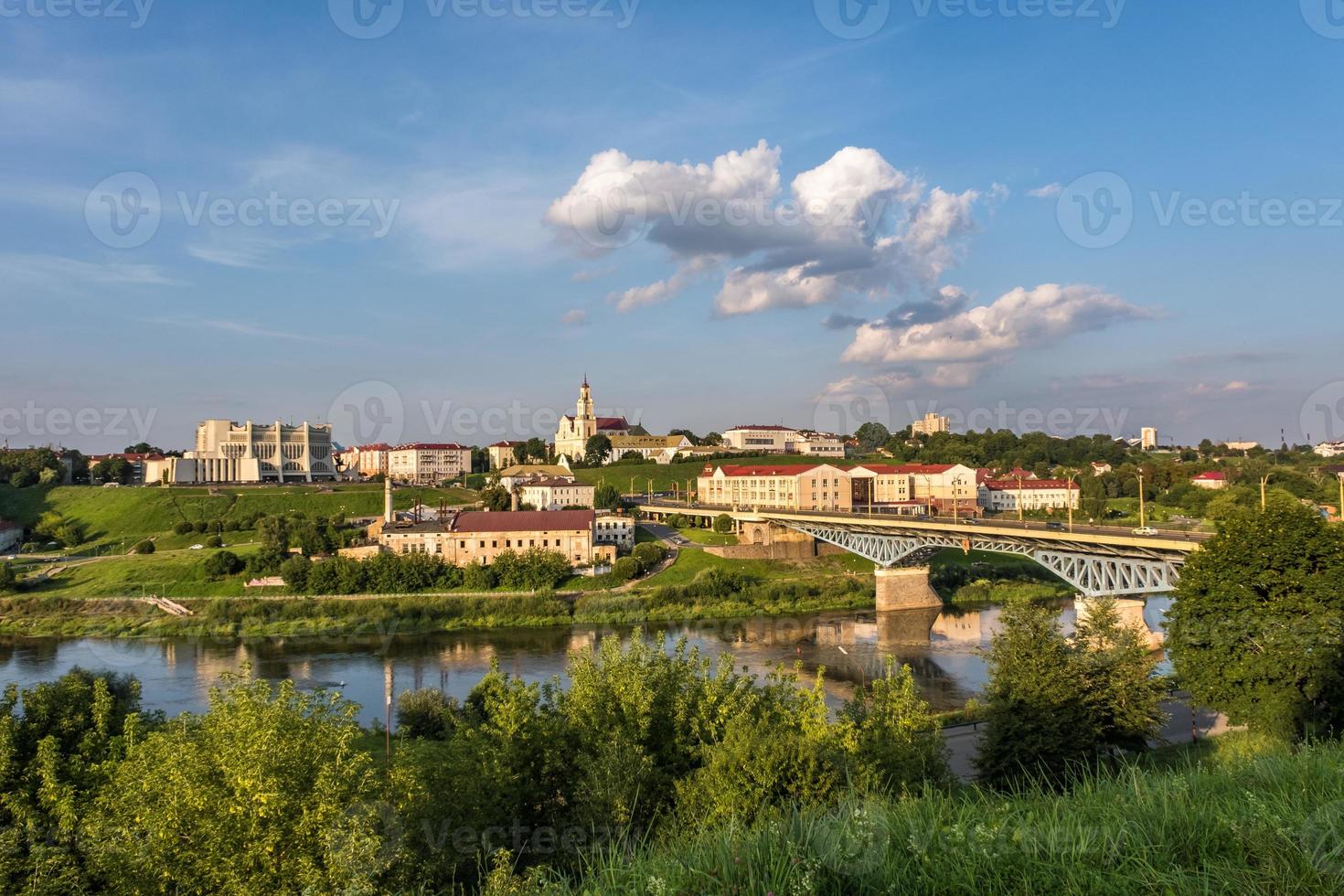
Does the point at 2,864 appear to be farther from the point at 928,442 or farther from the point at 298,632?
the point at 928,442

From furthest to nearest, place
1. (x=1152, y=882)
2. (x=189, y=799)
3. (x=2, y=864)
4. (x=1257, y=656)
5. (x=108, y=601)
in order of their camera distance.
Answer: (x=108, y=601) → (x=1257, y=656) → (x=2, y=864) → (x=189, y=799) → (x=1152, y=882)

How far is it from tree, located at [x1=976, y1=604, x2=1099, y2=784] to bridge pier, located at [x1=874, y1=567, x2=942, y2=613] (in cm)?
2339

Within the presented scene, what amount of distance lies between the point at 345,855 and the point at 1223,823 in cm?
598

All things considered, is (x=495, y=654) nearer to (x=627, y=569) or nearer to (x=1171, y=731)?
(x=627, y=569)

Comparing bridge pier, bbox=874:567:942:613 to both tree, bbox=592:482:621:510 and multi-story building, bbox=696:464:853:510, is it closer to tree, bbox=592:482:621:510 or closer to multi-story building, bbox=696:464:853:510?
multi-story building, bbox=696:464:853:510

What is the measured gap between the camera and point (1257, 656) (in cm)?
1415

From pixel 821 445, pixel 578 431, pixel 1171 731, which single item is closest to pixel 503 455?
pixel 578 431

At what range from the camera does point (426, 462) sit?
9350 cm

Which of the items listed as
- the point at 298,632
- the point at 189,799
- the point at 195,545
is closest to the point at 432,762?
the point at 189,799

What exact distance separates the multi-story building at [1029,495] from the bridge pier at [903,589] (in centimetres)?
2798

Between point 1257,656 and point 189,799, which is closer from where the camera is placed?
point 189,799

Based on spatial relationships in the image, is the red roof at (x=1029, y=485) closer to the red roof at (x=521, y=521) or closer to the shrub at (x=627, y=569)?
the shrub at (x=627, y=569)

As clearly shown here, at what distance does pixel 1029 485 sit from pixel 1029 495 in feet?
3.65

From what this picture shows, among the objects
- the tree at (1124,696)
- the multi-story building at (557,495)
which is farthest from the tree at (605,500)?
the tree at (1124,696)
